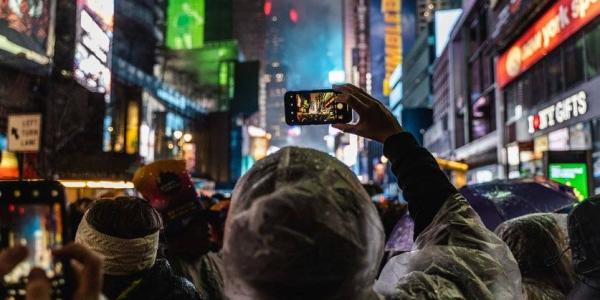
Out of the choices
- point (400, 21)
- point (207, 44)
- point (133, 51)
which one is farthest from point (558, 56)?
point (400, 21)

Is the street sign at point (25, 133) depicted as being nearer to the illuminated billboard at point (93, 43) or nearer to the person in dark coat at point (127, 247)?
the person in dark coat at point (127, 247)

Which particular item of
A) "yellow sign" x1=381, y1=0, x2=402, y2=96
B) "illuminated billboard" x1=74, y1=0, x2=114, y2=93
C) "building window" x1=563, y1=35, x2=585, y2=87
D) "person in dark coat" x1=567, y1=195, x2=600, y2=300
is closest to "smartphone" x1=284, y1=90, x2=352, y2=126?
"person in dark coat" x1=567, y1=195, x2=600, y2=300

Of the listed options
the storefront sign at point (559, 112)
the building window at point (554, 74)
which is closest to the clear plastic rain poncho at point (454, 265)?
the storefront sign at point (559, 112)

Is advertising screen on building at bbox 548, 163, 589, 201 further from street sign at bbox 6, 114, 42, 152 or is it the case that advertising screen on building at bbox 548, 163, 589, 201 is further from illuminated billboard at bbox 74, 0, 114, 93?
illuminated billboard at bbox 74, 0, 114, 93

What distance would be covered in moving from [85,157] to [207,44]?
4871 cm

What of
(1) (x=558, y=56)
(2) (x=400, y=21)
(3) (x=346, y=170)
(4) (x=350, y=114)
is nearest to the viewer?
(3) (x=346, y=170)

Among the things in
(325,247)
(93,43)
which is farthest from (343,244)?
(93,43)

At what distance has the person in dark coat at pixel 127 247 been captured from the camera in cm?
205

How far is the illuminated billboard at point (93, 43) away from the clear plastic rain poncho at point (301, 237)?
17087mm

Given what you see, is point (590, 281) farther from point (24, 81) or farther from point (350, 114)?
point (24, 81)

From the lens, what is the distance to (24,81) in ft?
59.5

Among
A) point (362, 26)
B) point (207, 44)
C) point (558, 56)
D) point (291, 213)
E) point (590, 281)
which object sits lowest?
point (590, 281)

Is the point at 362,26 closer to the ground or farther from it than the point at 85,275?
farther from it

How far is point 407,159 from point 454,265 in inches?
20.9
